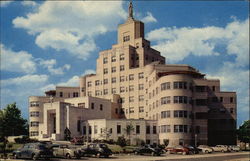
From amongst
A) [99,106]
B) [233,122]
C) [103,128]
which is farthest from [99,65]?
[233,122]

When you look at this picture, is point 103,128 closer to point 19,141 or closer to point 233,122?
point 19,141

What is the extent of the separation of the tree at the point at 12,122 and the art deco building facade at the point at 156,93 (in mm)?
4780

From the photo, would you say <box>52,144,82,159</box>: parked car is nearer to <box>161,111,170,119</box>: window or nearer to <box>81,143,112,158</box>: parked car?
<box>81,143,112,158</box>: parked car

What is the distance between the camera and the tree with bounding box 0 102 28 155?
364 feet

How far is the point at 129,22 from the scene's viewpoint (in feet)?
435

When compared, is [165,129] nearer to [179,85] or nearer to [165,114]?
[165,114]

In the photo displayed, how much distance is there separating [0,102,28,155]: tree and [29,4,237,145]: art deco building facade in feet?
15.7

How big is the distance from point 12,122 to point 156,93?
4343cm

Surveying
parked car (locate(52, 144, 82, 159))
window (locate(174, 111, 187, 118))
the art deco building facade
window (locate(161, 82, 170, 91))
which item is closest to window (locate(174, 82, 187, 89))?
the art deco building facade

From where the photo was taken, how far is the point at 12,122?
11681 cm

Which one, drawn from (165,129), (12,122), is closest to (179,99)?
(165,129)

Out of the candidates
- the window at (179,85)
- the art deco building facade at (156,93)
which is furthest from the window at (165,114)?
the window at (179,85)

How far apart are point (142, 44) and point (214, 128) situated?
35.2m

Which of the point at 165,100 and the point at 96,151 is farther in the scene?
the point at 165,100
